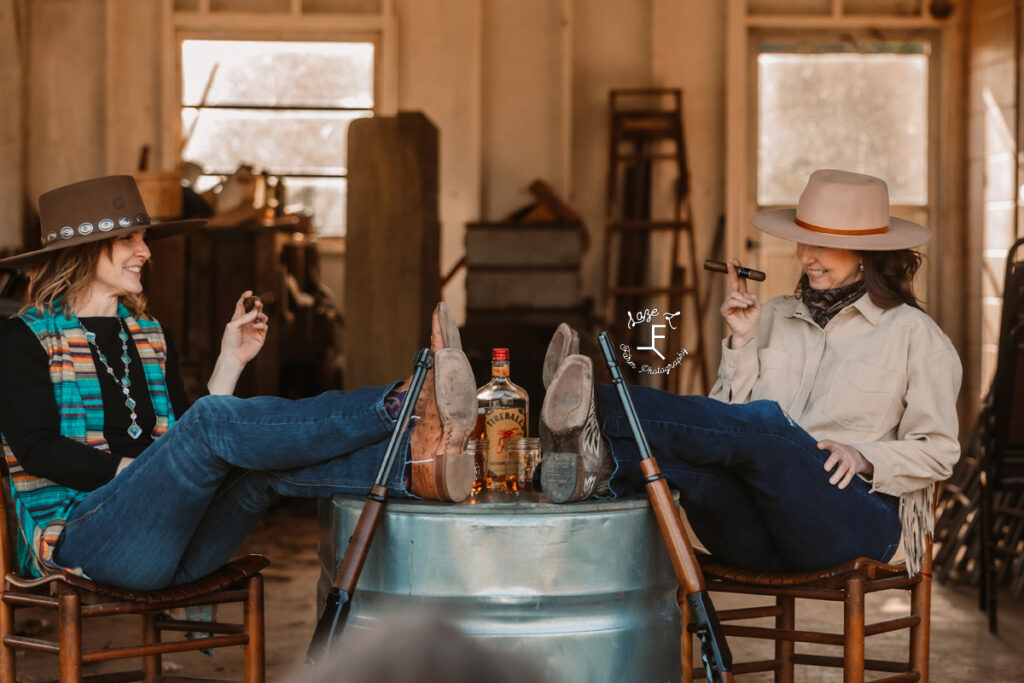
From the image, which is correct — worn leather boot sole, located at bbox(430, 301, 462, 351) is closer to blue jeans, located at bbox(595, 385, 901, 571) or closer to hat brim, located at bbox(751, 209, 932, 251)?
blue jeans, located at bbox(595, 385, 901, 571)

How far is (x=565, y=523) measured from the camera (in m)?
1.85

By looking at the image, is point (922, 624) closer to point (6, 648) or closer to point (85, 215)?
point (6, 648)

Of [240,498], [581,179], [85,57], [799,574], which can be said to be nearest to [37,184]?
[85,57]

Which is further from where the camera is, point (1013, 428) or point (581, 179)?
point (581, 179)

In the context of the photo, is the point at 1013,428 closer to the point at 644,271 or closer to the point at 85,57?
the point at 644,271

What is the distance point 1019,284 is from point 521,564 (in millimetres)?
2591

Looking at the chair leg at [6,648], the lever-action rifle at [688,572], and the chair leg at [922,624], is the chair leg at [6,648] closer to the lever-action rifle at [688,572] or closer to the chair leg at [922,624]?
the lever-action rifle at [688,572]

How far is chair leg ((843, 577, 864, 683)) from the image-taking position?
92.2 inches

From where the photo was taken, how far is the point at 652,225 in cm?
696

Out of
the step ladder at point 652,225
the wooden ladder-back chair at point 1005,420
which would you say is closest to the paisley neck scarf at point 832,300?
the wooden ladder-back chair at point 1005,420

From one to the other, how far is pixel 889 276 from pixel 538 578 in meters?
1.28

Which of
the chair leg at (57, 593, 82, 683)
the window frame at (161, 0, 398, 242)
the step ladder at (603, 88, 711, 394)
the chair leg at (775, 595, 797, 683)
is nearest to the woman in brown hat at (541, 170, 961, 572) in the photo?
the chair leg at (775, 595, 797, 683)

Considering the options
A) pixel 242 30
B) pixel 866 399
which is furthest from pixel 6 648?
pixel 242 30

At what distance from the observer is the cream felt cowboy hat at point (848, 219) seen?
8.64ft
